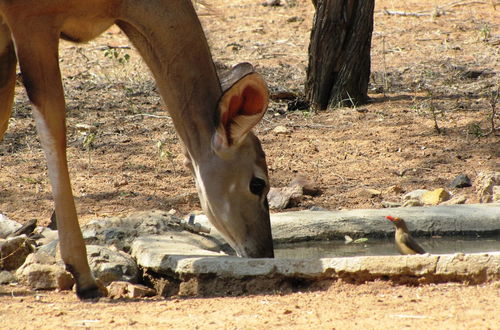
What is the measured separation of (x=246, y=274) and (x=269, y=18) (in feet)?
36.8

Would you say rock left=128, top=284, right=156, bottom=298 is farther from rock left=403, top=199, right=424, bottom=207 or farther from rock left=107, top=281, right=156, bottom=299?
rock left=403, top=199, right=424, bottom=207

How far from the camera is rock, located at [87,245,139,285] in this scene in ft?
19.3

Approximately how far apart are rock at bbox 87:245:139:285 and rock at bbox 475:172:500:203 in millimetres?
3393

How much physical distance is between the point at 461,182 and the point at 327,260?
3381 millimetres

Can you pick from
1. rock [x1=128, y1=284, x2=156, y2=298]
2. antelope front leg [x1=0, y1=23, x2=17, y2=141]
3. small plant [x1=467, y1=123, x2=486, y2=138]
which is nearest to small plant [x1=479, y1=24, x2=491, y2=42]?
small plant [x1=467, y1=123, x2=486, y2=138]

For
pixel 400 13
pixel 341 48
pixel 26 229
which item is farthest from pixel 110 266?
pixel 400 13

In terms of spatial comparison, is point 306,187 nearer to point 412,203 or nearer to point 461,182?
point 412,203

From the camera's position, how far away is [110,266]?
5930 millimetres

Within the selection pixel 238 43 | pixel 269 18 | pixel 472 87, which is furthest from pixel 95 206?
pixel 269 18

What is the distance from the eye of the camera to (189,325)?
456cm

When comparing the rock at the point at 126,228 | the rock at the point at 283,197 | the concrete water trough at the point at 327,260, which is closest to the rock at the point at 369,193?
the rock at the point at 283,197

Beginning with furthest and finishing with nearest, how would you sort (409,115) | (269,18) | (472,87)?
(269,18) < (472,87) < (409,115)

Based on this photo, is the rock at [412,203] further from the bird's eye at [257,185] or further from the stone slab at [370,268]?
the stone slab at [370,268]

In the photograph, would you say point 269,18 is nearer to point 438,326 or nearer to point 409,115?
point 409,115
